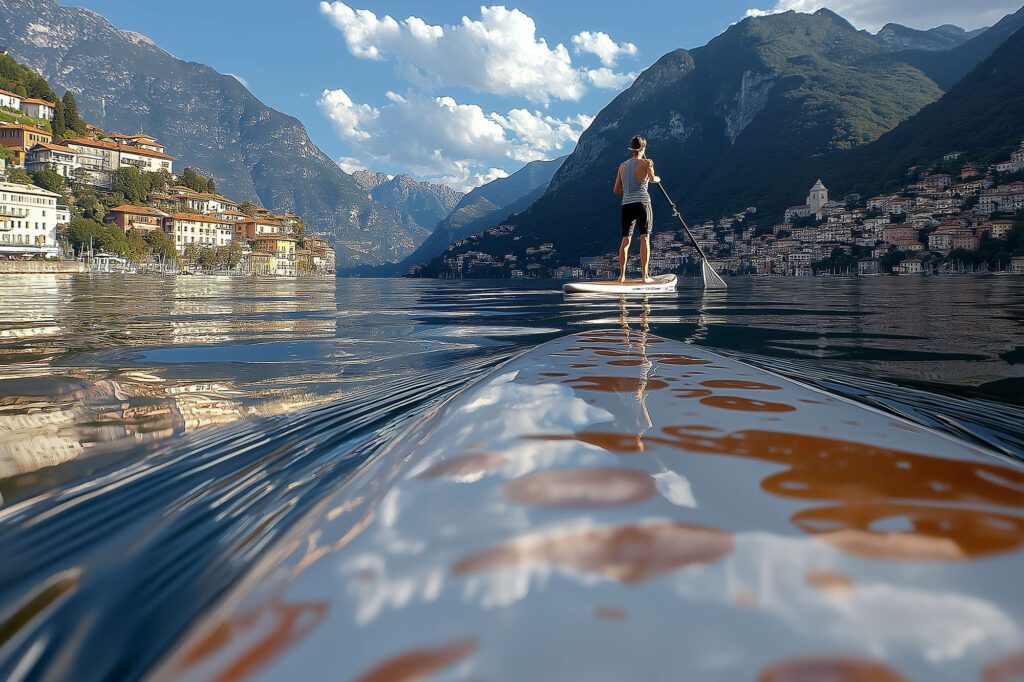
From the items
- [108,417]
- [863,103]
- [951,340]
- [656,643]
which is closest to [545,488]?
[656,643]

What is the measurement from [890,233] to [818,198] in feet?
55.0

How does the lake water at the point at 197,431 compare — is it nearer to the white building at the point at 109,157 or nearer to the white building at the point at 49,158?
the white building at the point at 49,158

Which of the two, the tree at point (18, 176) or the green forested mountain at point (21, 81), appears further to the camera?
the green forested mountain at point (21, 81)

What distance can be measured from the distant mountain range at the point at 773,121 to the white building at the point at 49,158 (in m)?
86.7

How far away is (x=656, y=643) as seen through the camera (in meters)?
0.43

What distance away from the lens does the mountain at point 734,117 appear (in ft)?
348

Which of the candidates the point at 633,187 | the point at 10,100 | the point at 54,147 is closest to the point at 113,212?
the point at 54,147

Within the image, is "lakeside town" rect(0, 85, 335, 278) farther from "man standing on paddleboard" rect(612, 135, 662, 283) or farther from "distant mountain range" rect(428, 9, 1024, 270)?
"distant mountain range" rect(428, 9, 1024, 270)

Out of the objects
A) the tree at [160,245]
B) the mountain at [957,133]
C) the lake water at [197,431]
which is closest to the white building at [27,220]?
the tree at [160,245]

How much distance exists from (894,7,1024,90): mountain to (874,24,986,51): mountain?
36.6ft

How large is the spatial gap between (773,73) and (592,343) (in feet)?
512

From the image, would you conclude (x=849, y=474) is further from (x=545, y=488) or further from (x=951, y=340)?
(x=951, y=340)

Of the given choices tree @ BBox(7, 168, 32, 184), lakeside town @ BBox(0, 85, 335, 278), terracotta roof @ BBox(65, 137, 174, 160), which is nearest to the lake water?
lakeside town @ BBox(0, 85, 335, 278)

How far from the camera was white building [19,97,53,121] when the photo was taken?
86750 mm
